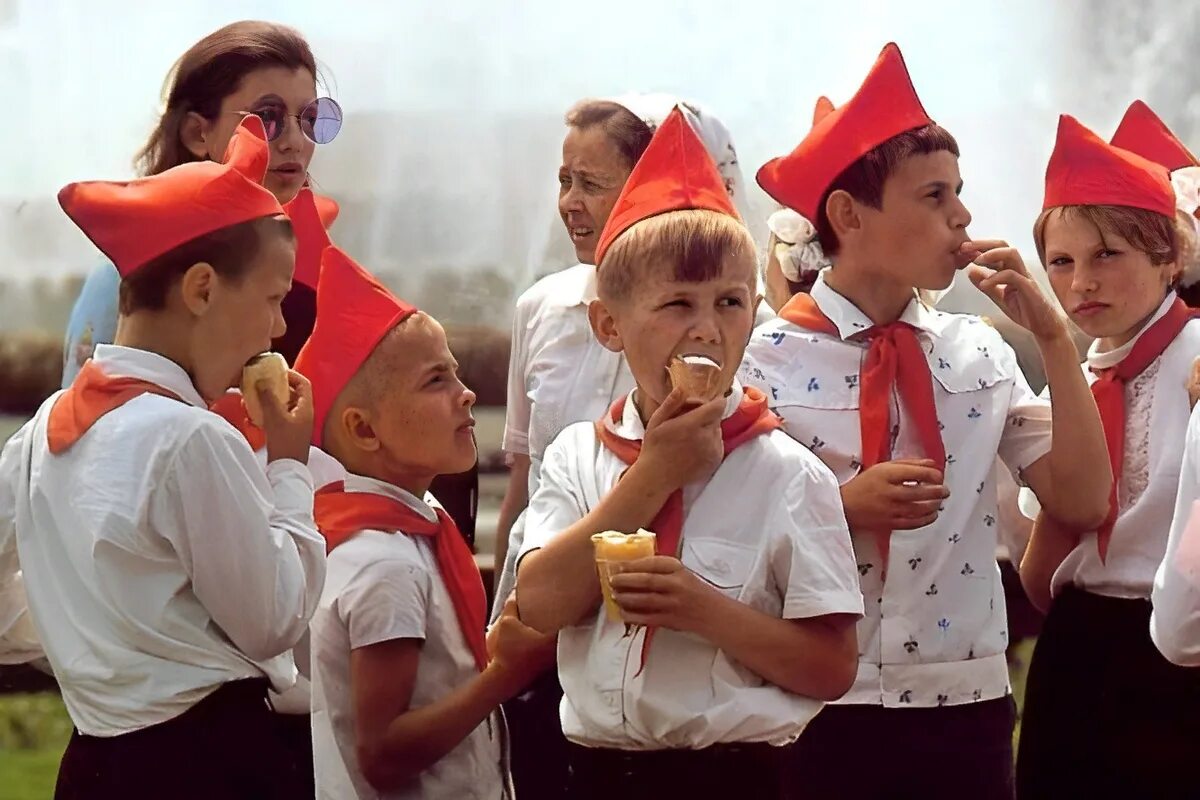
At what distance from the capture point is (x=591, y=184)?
3.14 m

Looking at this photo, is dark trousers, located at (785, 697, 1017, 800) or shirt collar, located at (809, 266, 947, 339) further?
shirt collar, located at (809, 266, 947, 339)

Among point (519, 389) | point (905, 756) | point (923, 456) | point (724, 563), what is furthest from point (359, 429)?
point (905, 756)

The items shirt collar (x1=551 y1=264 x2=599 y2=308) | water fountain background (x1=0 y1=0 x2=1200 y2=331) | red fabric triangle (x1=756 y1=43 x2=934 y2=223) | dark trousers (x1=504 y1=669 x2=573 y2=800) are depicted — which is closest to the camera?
red fabric triangle (x1=756 y1=43 x2=934 y2=223)

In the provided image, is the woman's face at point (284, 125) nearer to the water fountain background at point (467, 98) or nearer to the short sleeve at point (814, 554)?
the short sleeve at point (814, 554)

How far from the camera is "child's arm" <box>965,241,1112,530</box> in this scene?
2.55 m

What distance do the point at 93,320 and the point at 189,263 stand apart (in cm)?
69

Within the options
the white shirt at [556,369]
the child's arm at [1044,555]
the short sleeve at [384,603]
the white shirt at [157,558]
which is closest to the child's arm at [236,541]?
the white shirt at [157,558]

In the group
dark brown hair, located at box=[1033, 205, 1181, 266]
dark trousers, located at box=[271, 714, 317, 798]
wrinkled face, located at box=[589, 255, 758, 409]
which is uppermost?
dark brown hair, located at box=[1033, 205, 1181, 266]

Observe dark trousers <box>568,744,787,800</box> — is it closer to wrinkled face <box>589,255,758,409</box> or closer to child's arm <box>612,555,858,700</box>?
child's arm <box>612,555,858,700</box>

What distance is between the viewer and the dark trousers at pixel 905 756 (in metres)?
2.53

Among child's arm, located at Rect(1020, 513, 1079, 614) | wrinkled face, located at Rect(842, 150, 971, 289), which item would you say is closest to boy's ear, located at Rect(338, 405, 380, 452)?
wrinkled face, located at Rect(842, 150, 971, 289)

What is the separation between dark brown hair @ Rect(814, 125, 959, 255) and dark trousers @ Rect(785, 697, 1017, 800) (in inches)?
33.9

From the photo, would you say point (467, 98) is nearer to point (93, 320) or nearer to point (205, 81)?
point (205, 81)

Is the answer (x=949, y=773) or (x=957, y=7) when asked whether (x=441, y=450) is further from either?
(x=957, y=7)
